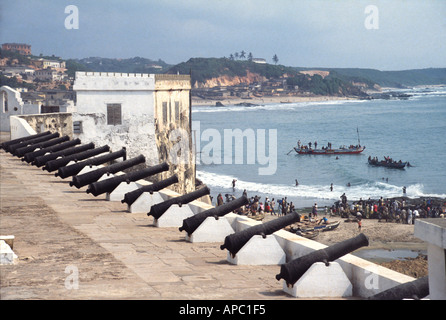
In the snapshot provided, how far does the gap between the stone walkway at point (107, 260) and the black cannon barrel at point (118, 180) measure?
329 millimetres

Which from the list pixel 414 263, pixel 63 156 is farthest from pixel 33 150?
pixel 414 263

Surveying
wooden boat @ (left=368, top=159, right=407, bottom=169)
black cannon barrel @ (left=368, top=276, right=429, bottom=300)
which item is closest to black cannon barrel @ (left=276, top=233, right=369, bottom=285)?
black cannon barrel @ (left=368, top=276, right=429, bottom=300)

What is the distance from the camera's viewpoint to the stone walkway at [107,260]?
317 inches

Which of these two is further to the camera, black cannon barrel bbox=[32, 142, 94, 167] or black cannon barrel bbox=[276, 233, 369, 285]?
black cannon barrel bbox=[32, 142, 94, 167]

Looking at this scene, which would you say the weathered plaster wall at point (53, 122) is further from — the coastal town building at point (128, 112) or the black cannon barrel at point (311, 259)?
the black cannon barrel at point (311, 259)

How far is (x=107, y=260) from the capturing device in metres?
9.97

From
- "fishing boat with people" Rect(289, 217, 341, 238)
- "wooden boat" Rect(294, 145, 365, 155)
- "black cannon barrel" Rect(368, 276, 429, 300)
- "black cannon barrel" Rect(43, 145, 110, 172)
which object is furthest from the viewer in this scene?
"wooden boat" Rect(294, 145, 365, 155)

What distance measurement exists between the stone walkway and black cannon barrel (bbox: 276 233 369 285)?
0.25 metres

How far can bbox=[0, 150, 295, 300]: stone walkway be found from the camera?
317 inches

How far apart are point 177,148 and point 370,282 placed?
26.5 meters

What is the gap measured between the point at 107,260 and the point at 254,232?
208 centimetres

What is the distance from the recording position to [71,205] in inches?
610

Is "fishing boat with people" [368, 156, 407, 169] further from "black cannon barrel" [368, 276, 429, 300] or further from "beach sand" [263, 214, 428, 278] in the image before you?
"black cannon barrel" [368, 276, 429, 300]
